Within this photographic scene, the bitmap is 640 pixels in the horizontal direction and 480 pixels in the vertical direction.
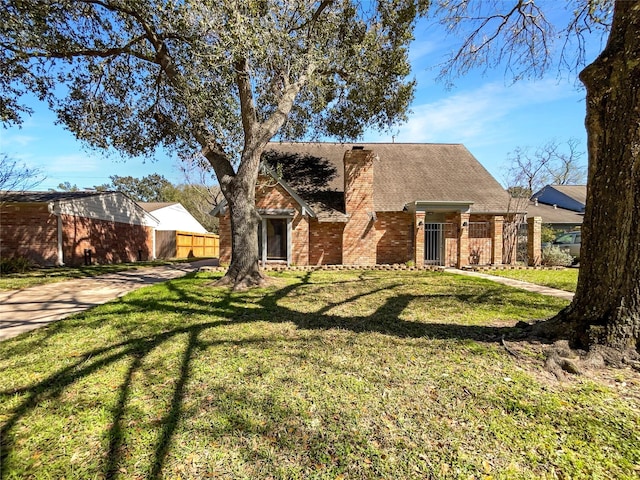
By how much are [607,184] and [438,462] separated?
3.54 metres

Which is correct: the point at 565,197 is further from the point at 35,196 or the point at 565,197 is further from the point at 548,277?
the point at 35,196

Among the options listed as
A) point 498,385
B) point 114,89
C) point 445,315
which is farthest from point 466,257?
point 114,89

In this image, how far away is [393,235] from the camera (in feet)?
47.9

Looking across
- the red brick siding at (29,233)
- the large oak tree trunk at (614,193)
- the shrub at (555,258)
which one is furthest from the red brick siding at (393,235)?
the red brick siding at (29,233)

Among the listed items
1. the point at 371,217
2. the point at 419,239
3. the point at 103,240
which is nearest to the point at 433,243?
the point at 419,239

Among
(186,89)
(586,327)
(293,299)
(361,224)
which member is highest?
(186,89)

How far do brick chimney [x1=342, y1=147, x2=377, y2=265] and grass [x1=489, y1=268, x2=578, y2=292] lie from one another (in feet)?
17.2

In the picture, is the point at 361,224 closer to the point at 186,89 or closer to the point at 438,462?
the point at 186,89

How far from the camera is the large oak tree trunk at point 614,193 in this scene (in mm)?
3357

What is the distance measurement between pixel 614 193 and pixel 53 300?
1061cm

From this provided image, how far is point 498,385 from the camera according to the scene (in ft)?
10.4

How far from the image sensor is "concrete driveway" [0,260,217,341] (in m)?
5.60

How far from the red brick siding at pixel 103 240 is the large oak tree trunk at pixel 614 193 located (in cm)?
1920

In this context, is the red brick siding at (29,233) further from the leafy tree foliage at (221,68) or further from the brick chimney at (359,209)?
the brick chimney at (359,209)
